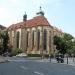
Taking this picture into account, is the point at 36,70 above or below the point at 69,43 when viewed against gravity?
below

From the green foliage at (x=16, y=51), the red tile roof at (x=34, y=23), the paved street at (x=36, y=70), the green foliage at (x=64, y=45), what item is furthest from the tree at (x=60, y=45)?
the paved street at (x=36, y=70)

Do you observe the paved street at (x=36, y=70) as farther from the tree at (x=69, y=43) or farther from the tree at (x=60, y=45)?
the tree at (x=69, y=43)

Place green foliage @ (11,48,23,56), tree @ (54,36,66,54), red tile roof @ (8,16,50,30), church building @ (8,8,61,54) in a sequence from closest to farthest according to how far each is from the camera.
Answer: green foliage @ (11,48,23,56) → church building @ (8,8,61,54) → tree @ (54,36,66,54) → red tile roof @ (8,16,50,30)

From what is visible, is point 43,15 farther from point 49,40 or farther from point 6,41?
point 6,41

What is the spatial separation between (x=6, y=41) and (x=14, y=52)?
6834mm

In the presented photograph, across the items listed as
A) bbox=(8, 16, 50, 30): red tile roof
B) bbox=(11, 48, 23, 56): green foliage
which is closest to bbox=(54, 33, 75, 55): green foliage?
bbox=(8, 16, 50, 30): red tile roof

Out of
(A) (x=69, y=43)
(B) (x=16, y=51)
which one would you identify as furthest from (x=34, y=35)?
(A) (x=69, y=43)

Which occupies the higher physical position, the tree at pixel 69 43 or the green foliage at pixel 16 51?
the tree at pixel 69 43

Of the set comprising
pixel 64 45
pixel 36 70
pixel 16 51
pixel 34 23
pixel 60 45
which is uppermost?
pixel 34 23

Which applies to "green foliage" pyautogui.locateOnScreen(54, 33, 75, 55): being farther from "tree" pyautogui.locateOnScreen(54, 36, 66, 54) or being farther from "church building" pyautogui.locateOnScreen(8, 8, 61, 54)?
"church building" pyautogui.locateOnScreen(8, 8, 61, 54)

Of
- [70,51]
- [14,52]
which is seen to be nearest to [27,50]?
[14,52]

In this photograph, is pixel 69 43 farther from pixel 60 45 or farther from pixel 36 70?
pixel 36 70

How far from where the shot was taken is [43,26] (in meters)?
129

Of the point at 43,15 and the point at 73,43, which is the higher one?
the point at 43,15
